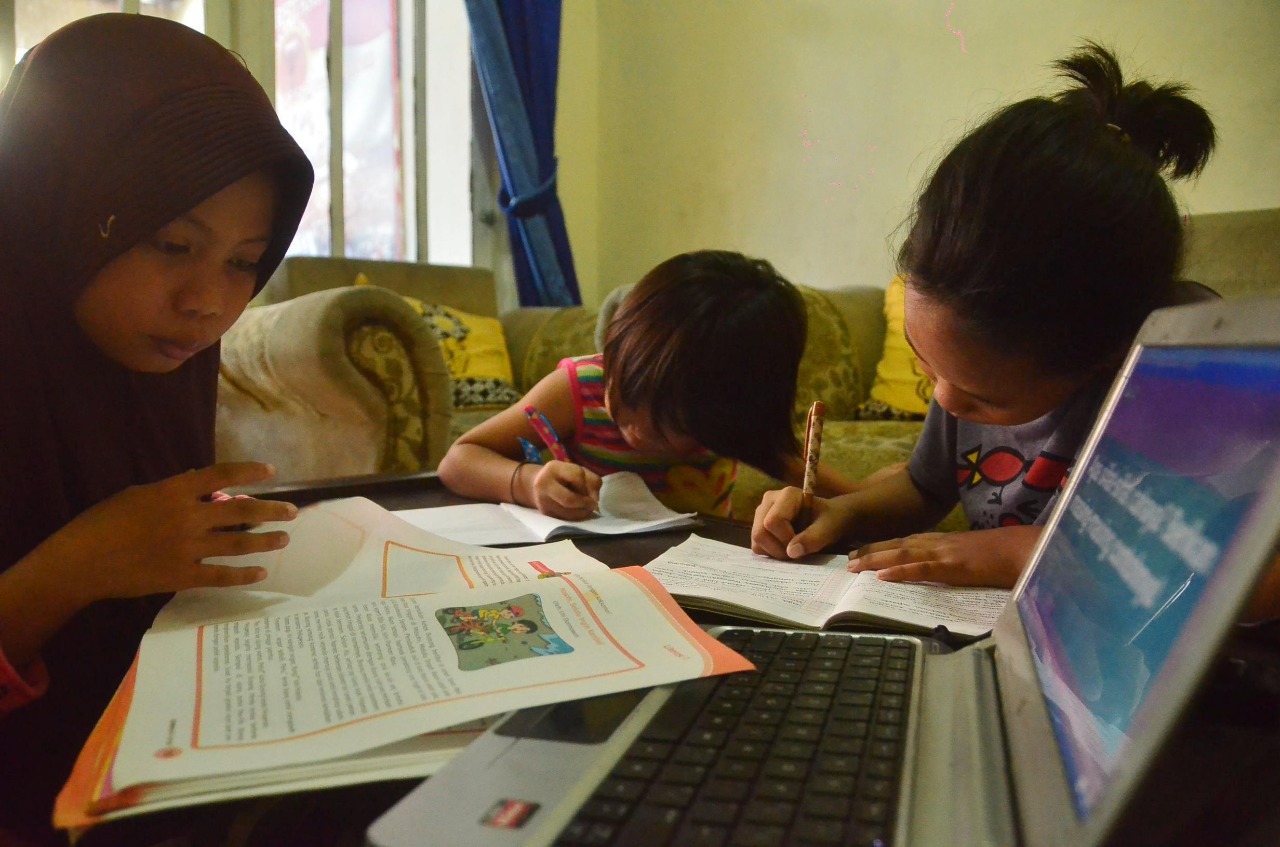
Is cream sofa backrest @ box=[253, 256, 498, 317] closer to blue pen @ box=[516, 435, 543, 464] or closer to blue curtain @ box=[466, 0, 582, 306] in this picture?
blue curtain @ box=[466, 0, 582, 306]

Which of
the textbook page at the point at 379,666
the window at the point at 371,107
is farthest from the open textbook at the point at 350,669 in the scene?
the window at the point at 371,107

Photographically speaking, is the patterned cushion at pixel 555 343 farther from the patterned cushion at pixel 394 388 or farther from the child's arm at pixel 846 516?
the child's arm at pixel 846 516

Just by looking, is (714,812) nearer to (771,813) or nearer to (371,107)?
(771,813)

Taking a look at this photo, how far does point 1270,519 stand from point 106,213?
76 cm

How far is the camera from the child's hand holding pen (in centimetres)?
96

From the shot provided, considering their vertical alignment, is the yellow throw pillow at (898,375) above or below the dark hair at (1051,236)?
below

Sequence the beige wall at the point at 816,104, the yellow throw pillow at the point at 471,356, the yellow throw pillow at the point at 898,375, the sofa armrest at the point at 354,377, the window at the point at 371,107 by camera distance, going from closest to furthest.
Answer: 1. the sofa armrest at the point at 354,377
2. the beige wall at the point at 816,104
3. the yellow throw pillow at the point at 898,375
4. the yellow throw pillow at the point at 471,356
5. the window at the point at 371,107

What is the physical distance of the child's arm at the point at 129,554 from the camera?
20.3 inches

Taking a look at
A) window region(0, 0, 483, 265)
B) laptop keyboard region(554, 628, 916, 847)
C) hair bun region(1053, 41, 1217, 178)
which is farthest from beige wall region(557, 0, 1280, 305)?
laptop keyboard region(554, 628, 916, 847)

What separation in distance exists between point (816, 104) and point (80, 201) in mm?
2701

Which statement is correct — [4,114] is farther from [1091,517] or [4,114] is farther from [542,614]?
[1091,517]

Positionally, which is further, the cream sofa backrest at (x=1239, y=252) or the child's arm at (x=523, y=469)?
the cream sofa backrest at (x=1239, y=252)

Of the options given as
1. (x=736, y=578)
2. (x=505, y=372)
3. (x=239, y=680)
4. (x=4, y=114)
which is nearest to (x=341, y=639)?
(x=239, y=680)

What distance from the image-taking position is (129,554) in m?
0.54
